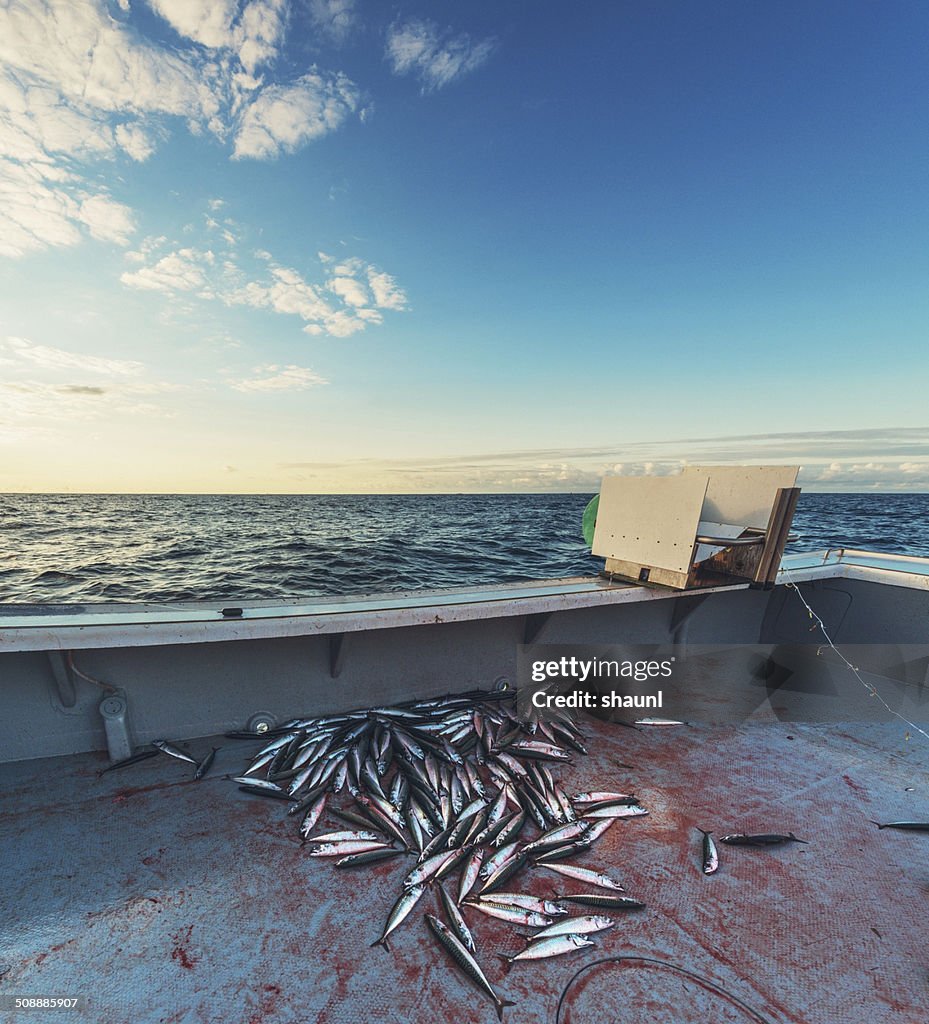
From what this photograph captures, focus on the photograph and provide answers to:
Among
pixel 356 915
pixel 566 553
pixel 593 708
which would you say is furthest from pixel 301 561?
pixel 356 915

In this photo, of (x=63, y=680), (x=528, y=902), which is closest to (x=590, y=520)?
(x=528, y=902)

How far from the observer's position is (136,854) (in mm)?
3096

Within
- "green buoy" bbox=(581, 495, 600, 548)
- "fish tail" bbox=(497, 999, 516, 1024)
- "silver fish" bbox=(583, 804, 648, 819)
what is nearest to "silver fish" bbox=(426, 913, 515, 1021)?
"fish tail" bbox=(497, 999, 516, 1024)

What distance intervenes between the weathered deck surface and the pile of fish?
0.09 meters

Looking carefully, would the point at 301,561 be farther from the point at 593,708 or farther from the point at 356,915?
the point at 356,915

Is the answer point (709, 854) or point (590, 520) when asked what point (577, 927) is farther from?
point (590, 520)

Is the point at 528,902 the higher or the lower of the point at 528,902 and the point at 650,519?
the lower

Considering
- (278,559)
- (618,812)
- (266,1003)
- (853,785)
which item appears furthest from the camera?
(278,559)

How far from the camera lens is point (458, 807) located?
3551 mm

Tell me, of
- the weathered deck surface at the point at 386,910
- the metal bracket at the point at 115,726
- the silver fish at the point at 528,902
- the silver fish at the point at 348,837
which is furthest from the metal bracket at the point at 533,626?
the metal bracket at the point at 115,726

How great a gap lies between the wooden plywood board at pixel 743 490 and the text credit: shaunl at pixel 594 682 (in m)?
2.09

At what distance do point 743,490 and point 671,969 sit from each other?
13.4 ft

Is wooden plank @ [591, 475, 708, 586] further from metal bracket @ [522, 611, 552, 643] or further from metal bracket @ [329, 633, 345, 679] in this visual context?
metal bracket @ [329, 633, 345, 679]

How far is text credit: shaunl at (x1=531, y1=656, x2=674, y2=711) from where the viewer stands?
17.4 feet
